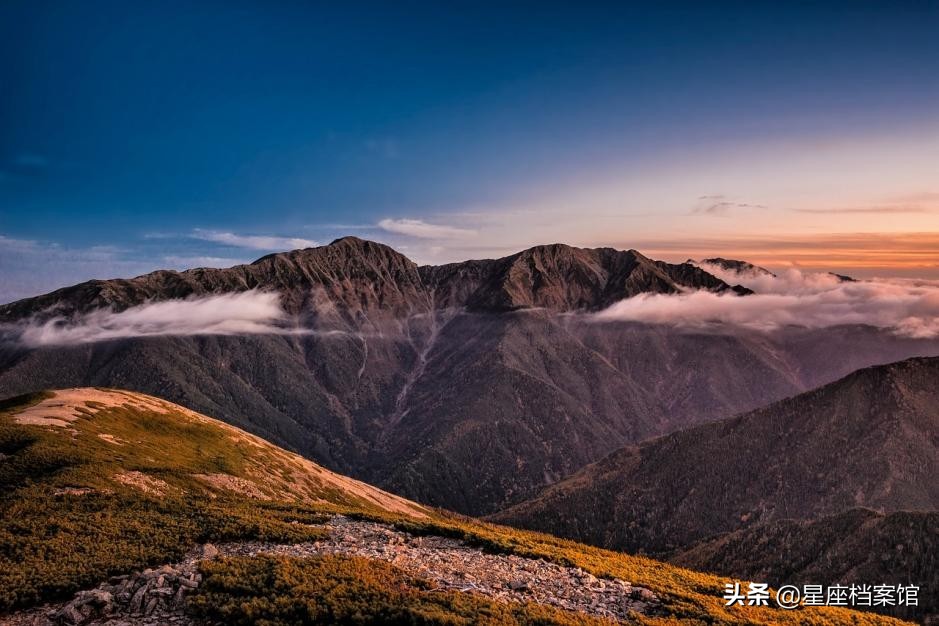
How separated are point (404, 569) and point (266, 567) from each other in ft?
26.6

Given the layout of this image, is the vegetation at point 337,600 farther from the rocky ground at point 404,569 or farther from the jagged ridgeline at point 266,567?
the rocky ground at point 404,569

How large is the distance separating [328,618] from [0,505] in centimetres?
3798

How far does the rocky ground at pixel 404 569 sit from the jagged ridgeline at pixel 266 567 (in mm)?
129

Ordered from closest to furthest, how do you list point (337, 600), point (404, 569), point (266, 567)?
1. point (337, 600)
2. point (266, 567)
3. point (404, 569)

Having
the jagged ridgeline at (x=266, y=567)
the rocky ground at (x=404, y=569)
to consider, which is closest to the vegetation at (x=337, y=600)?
the jagged ridgeline at (x=266, y=567)

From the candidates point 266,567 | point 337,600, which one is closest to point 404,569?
point 337,600

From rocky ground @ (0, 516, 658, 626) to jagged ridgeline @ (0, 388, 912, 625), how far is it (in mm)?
129

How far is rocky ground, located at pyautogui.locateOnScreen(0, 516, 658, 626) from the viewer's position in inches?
1061

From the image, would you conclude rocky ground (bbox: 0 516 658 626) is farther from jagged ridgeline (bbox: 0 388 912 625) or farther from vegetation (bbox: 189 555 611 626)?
vegetation (bbox: 189 555 611 626)

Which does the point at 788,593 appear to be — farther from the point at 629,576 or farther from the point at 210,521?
the point at 210,521

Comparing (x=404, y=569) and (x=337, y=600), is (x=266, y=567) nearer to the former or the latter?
(x=337, y=600)

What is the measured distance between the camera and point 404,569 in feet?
110

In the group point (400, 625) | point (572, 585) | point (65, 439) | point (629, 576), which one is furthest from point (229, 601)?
point (65, 439)

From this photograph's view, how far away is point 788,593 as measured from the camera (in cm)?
4091
